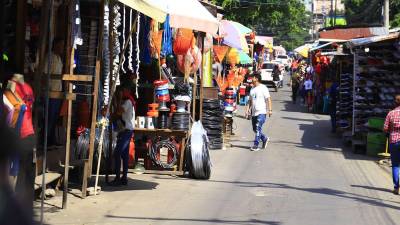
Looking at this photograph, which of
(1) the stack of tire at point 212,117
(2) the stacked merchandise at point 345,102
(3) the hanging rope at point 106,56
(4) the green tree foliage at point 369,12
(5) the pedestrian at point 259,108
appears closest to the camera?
(3) the hanging rope at point 106,56

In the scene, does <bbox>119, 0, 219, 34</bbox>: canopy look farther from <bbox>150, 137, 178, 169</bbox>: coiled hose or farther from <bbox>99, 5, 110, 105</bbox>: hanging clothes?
<bbox>150, 137, 178, 169</bbox>: coiled hose

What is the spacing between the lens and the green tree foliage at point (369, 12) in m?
41.8

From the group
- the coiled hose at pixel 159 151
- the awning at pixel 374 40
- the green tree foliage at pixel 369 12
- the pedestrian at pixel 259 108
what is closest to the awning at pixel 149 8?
the coiled hose at pixel 159 151

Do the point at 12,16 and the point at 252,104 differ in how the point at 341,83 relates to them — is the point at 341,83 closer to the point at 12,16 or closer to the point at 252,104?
the point at 252,104

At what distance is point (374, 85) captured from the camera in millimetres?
16672

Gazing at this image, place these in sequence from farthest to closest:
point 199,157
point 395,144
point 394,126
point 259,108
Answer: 1. point 259,108
2. point 199,157
3. point 394,126
4. point 395,144

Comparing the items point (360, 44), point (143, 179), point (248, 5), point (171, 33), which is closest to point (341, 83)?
point (360, 44)

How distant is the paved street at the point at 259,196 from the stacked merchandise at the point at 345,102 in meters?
2.99

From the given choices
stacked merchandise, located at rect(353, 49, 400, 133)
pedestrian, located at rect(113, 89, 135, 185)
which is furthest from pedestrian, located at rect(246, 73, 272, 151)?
pedestrian, located at rect(113, 89, 135, 185)

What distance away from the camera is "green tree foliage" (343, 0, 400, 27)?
4175 cm

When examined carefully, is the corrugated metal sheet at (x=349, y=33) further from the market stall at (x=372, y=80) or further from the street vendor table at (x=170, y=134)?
the street vendor table at (x=170, y=134)

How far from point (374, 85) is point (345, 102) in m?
1.90

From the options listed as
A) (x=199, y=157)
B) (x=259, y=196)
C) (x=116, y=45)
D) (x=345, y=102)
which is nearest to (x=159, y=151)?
(x=199, y=157)

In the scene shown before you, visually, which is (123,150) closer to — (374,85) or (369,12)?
(374,85)
